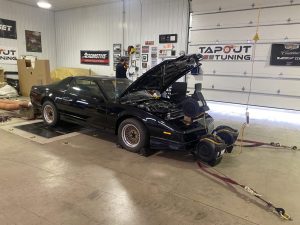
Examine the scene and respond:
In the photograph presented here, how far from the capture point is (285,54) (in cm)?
648

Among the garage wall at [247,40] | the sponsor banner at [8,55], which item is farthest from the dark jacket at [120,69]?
the sponsor banner at [8,55]

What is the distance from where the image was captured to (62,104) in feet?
15.4

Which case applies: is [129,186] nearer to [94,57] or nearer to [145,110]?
[145,110]

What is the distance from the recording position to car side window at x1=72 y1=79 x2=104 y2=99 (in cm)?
429

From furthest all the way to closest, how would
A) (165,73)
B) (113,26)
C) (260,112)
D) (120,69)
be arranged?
(113,26), (260,112), (120,69), (165,73)

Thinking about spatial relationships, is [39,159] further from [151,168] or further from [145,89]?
[145,89]

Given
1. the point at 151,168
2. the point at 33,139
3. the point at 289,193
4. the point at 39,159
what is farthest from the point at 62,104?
the point at 289,193

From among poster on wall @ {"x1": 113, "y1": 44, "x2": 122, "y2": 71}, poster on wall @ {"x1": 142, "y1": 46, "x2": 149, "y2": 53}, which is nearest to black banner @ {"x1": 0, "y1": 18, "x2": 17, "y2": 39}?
poster on wall @ {"x1": 113, "y1": 44, "x2": 122, "y2": 71}

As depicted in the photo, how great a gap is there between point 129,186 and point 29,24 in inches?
396

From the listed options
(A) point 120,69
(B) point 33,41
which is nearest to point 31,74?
(B) point 33,41

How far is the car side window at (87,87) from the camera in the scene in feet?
14.1

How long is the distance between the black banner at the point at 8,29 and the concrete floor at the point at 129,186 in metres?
7.09

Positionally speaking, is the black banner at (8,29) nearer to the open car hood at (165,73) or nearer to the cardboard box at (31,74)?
the cardboard box at (31,74)

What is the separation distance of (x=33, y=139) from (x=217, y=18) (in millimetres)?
6174
